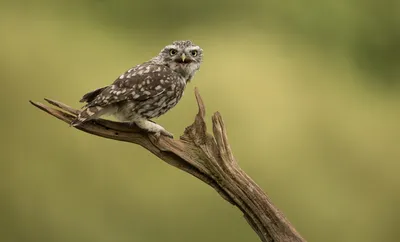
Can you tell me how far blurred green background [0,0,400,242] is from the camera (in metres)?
3.33

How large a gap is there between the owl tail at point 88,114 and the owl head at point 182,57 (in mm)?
377

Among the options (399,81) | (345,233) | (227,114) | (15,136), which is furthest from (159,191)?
(399,81)

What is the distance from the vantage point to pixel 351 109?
3590 mm

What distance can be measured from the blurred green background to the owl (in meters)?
0.68

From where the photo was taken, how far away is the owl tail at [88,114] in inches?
98.5

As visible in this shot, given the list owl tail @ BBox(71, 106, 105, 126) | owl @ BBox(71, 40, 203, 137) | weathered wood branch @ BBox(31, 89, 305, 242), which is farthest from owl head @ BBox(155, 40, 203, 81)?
owl tail @ BBox(71, 106, 105, 126)

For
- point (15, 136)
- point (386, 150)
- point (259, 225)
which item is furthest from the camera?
point (386, 150)

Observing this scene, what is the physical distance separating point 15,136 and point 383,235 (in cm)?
207

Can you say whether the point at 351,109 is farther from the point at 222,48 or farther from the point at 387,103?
the point at 222,48

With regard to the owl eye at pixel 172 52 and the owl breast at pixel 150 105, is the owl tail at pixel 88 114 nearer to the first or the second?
the owl breast at pixel 150 105

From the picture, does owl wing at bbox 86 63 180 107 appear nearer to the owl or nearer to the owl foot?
the owl

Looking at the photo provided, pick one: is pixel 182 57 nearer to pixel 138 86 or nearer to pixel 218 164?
pixel 138 86

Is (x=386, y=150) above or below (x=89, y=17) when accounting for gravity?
below

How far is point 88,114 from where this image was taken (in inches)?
99.0
